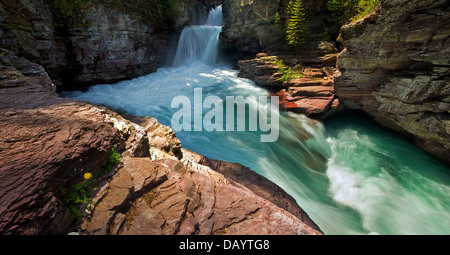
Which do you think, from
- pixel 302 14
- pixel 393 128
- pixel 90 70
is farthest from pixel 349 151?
pixel 90 70

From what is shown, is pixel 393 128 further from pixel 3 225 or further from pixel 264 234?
pixel 3 225

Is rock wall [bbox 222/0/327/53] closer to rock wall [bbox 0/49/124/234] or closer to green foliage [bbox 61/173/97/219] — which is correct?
rock wall [bbox 0/49/124/234]

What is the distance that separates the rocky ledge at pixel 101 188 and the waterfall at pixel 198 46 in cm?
1708

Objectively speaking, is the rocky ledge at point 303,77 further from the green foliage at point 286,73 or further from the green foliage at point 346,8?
the green foliage at point 346,8

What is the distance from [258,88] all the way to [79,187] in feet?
40.0

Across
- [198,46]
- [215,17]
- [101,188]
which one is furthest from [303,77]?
[215,17]

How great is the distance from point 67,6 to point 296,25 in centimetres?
1362

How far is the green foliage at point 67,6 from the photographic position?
34.5 feet

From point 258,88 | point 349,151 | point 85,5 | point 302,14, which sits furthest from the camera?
point 258,88

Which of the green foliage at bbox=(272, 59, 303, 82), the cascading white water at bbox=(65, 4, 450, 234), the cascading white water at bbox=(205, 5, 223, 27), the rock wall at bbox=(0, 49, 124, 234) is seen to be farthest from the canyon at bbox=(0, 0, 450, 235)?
the cascading white water at bbox=(205, 5, 223, 27)

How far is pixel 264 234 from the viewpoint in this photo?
8.37 ft

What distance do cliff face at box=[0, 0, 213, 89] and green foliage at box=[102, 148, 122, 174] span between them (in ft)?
34.9

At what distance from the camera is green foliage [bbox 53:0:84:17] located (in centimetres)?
1052
